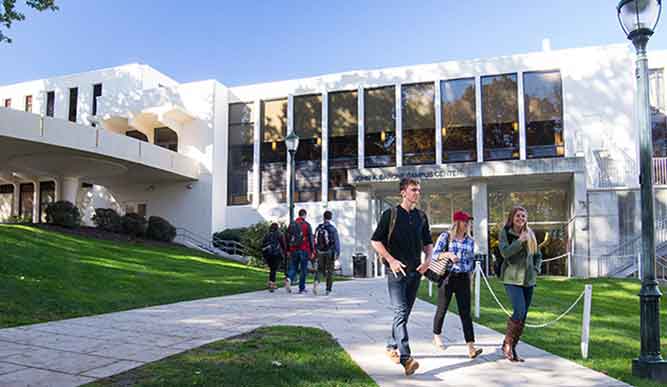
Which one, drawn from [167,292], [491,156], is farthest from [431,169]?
[167,292]

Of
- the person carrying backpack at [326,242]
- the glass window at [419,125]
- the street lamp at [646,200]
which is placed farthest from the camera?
the glass window at [419,125]

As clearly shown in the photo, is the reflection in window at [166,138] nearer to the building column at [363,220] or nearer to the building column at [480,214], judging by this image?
the building column at [363,220]

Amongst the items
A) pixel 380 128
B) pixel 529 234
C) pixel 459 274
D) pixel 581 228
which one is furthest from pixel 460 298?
pixel 380 128

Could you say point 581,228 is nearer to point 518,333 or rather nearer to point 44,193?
point 518,333

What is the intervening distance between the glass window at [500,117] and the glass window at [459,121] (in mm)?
610

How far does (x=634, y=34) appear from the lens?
19.1 feet

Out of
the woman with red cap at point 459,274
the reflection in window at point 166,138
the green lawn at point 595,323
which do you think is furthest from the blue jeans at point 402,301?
the reflection in window at point 166,138

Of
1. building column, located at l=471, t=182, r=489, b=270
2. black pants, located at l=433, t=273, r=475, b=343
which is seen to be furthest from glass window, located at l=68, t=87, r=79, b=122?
black pants, located at l=433, t=273, r=475, b=343

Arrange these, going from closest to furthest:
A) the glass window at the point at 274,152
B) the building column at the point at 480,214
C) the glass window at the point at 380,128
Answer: the building column at the point at 480,214 < the glass window at the point at 380,128 < the glass window at the point at 274,152

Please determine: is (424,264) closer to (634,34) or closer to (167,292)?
(634,34)

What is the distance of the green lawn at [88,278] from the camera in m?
8.74

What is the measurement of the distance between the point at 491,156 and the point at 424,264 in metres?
22.3

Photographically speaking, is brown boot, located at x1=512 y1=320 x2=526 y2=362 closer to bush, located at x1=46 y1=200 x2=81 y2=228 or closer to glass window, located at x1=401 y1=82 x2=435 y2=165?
glass window, located at x1=401 y1=82 x2=435 y2=165

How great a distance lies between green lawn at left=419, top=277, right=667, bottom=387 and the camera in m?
5.96
